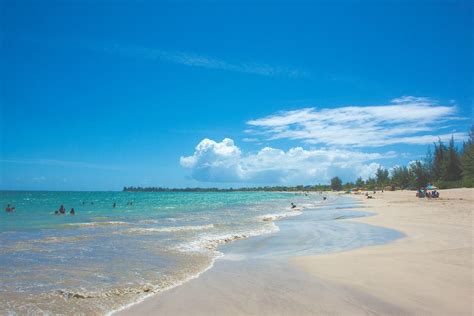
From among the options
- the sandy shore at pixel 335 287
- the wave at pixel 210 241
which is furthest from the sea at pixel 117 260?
the sandy shore at pixel 335 287

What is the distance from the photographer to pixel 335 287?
8.16m

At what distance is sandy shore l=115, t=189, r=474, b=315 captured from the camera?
679 centimetres

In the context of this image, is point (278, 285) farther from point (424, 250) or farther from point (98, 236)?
point (98, 236)

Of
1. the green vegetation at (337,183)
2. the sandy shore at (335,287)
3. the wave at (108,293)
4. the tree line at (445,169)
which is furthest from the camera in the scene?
the green vegetation at (337,183)

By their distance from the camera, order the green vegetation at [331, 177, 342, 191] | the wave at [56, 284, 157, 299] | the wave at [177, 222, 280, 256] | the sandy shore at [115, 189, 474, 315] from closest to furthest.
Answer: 1. the sandy shore at [115, 189, 474, 315]
2. the wave at [56, 284, 157, 299]
3. the wave at [177, 222, 280, 256]
4. the green vegetation at [331, 177, 342, 191]

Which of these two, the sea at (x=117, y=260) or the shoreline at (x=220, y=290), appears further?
the sea at (x=117, y=260)

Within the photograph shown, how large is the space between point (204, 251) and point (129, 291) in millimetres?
6039

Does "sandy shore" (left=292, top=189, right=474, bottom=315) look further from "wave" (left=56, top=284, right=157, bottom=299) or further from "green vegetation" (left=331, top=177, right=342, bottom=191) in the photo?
"green vegetation" (left=331, top=177, right=342, bottom=191)

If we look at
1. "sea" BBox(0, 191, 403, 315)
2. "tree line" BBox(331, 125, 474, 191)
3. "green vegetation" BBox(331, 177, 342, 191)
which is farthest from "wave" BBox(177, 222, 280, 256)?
"green vegetation" BBox(331, 177, 342, 191)

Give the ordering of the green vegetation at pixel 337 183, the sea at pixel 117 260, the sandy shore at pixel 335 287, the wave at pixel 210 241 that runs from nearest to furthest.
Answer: the sandy shore at pixel 335 287 < the sea at pixel 117 260 < the wave at pixel 210 241 < the green vegetation at pixel 337 183

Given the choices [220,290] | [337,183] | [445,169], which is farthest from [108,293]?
[337,183]

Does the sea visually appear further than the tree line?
No

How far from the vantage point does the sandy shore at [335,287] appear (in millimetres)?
6793

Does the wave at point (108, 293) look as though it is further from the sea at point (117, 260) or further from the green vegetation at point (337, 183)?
the green vegetation at point (337, 183)
